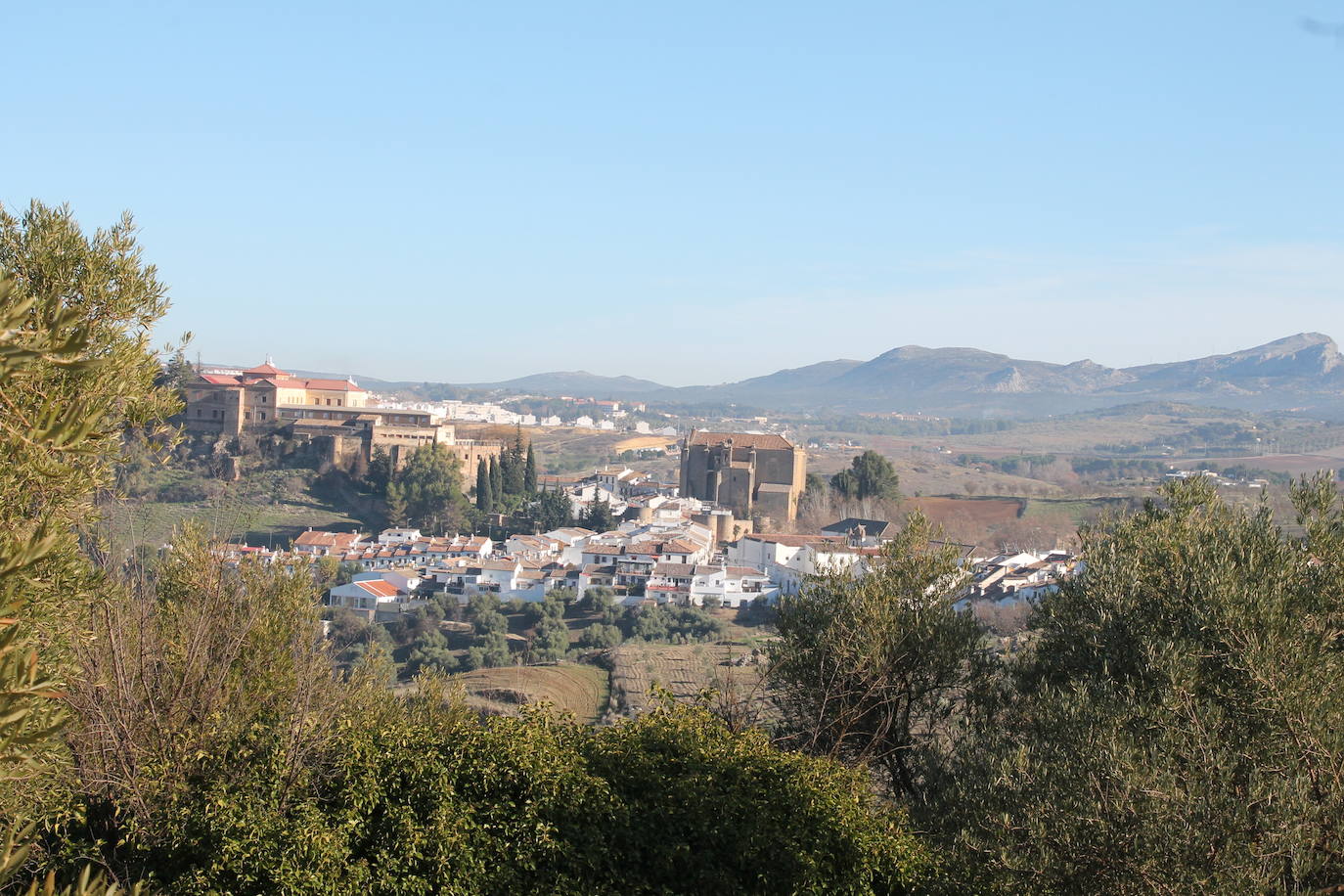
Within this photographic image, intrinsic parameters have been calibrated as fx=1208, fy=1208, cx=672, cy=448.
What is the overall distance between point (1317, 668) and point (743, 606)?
1295 inches

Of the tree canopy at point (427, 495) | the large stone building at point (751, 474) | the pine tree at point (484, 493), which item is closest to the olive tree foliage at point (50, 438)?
the tree canopy at point (427, 495)

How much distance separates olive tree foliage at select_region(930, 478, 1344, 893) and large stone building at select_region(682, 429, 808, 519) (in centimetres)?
4752

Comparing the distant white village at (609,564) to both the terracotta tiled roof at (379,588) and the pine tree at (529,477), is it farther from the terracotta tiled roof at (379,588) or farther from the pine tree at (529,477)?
the pine tree at (529,477)

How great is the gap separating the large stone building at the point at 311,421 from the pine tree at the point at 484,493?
75.8 inches

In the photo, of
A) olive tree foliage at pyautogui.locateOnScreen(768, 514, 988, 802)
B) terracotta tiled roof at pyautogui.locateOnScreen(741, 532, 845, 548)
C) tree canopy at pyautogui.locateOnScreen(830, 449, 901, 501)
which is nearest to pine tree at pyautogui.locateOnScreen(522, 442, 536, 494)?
terracotta tiled roof at pyautogui.locateOnScreen(741, 532, 845, 548)

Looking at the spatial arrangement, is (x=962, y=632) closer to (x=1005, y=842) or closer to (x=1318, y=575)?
(x=1318, y=575)

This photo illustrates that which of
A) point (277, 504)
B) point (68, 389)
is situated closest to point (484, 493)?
point (277, 504)

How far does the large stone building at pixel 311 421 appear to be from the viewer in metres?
52.9

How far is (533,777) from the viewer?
704 centimetres

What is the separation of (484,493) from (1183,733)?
154 ft

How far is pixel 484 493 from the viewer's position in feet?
171

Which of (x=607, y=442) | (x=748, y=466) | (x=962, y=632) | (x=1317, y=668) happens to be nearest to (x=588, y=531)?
(x=748, y=466)

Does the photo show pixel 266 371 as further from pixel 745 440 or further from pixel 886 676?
pixel 886 676

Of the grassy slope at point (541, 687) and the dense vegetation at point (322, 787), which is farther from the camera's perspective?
the grassy slope at point (541, 687)
